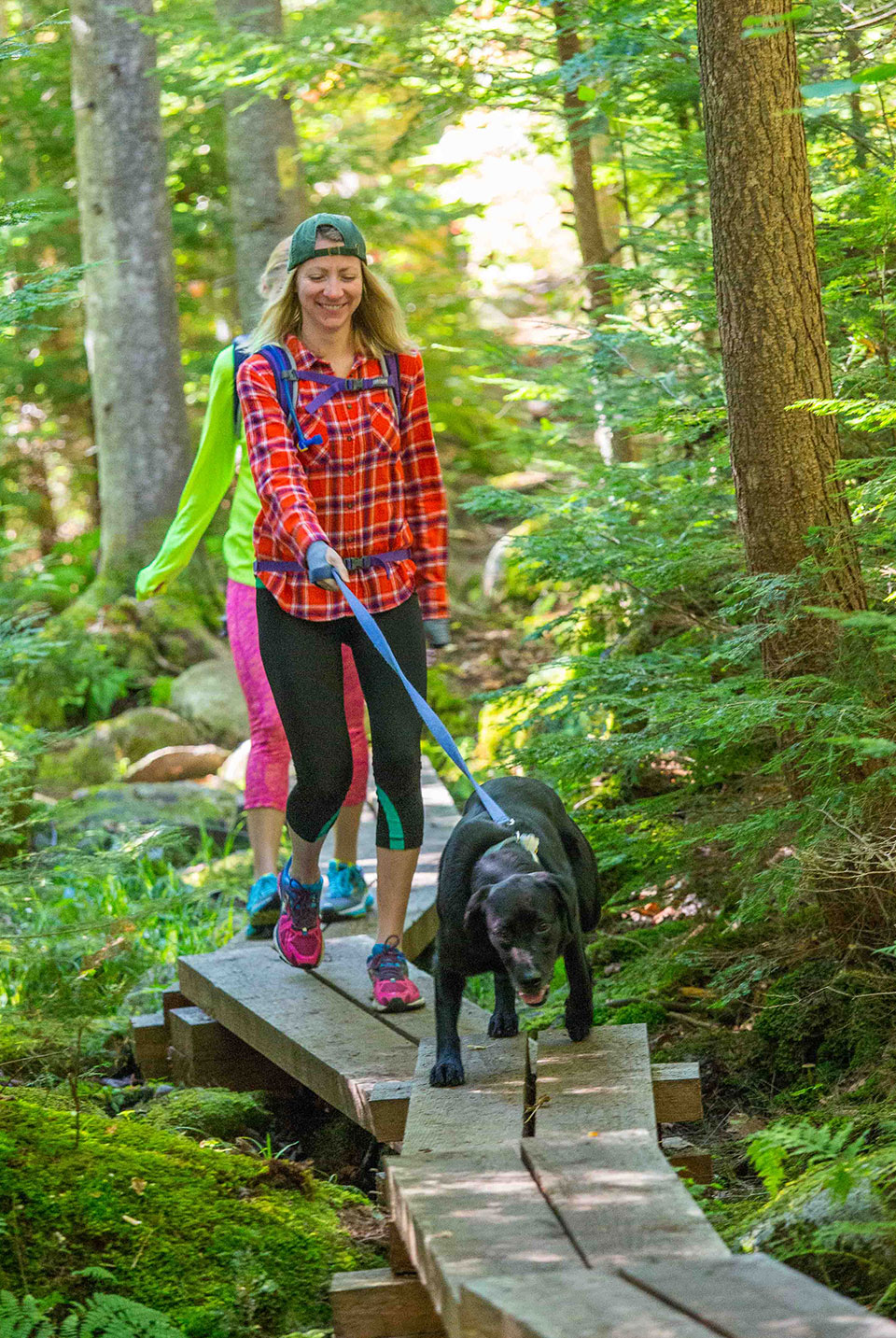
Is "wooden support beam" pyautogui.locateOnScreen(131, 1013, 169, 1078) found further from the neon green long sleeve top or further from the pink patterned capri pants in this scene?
the neon green long sleeve top

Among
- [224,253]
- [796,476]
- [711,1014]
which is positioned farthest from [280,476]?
[224,253]

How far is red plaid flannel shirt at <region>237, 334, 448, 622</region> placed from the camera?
14.1ft

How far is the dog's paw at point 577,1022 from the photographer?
3.85m

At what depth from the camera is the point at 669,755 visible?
6.12m

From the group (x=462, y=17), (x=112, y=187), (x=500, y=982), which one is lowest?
(x=500, y=982)

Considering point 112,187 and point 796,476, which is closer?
point 796,476

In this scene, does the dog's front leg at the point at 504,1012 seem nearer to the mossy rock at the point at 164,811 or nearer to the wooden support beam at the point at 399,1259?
the wooden support beam at the point at 399,1259

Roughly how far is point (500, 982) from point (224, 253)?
1378 cm

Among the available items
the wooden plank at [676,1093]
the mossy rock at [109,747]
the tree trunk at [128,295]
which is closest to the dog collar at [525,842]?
the wooden plank at [676,1093]

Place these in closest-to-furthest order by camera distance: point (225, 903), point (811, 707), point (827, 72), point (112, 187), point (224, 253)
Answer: point (811, 707), point (827, 72), point (225, 903), point (112, 187), point (224, 253)

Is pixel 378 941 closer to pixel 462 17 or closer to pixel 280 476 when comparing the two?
pixel 280 476

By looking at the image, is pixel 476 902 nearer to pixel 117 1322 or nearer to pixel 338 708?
pixel 338 708

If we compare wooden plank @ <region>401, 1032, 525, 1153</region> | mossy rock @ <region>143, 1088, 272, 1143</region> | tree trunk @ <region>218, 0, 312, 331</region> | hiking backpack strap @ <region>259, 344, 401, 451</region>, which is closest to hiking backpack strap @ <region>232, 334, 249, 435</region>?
hiking backpack strap @ <region>259, 344, 401, 451</region>

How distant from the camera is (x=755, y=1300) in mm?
2143
